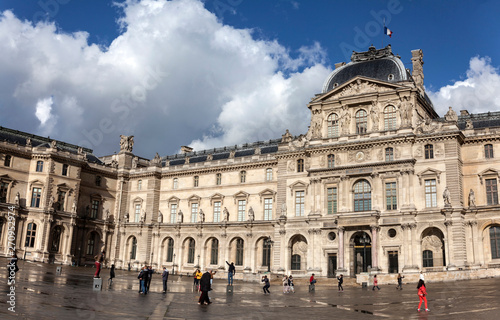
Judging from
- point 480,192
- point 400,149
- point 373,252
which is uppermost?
point 400,149

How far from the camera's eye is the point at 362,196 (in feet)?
194

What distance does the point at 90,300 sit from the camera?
25.3m

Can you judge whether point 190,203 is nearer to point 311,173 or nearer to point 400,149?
point 311,173

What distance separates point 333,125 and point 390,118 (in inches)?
278

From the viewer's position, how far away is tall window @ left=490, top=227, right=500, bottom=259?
2082 inches

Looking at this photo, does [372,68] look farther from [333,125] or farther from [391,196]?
[391,196]

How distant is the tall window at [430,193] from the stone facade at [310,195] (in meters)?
0.11

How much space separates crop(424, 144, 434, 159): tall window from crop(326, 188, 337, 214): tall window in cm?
1108

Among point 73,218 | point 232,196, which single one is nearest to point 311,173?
point 232,196

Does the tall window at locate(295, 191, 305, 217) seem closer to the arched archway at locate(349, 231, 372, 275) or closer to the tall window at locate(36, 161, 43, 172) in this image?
the arched archway at locate(349, 231, 372, 275)

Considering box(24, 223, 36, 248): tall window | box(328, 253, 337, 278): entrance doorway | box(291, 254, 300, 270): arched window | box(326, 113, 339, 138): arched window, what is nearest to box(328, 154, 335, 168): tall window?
box(326, 113, 339, 138): arched window

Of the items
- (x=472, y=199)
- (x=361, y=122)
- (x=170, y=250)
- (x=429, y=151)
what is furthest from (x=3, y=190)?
(x=472, y=199)

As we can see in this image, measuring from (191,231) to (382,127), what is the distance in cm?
3154

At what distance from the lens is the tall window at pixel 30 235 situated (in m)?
69.2
